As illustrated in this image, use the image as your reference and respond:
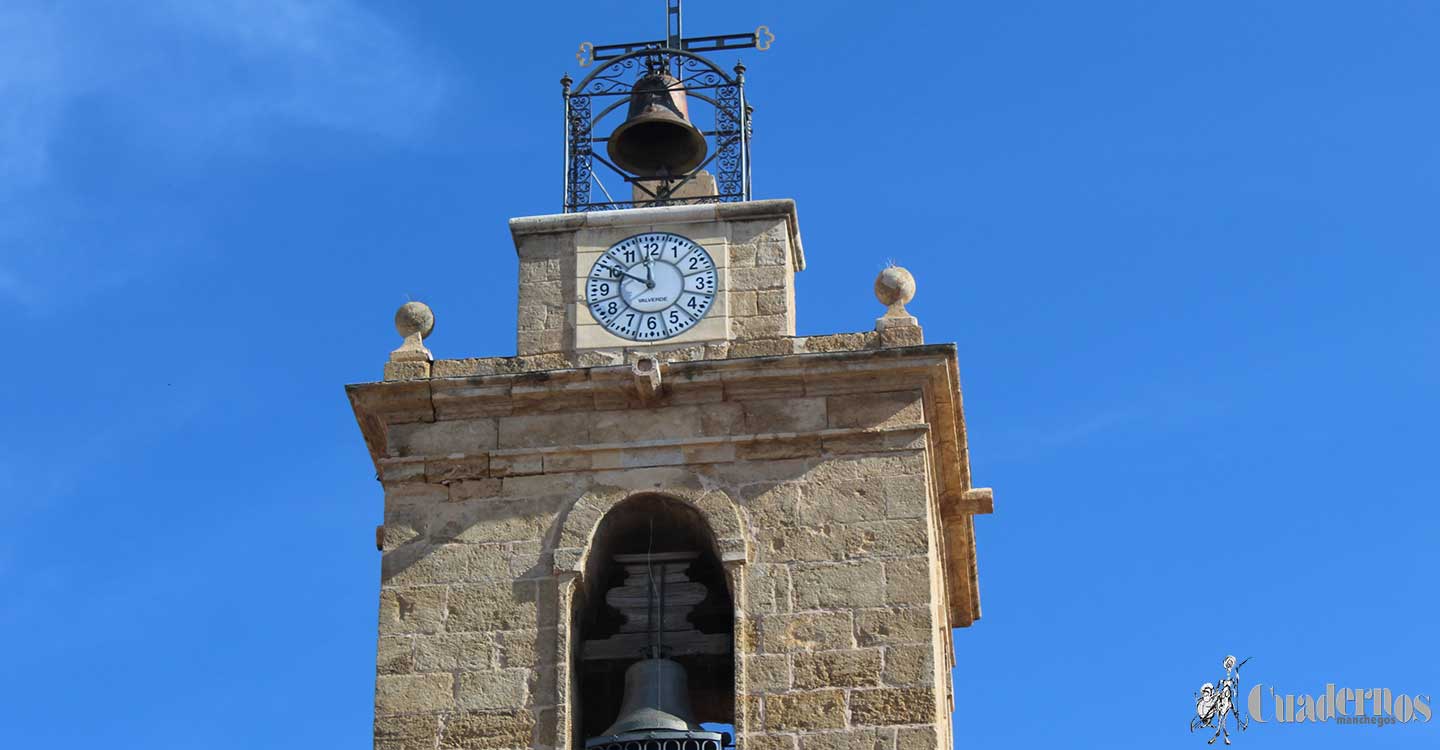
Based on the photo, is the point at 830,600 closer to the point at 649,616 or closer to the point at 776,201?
the point at 649,616

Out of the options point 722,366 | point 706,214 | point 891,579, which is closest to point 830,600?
point 891,579

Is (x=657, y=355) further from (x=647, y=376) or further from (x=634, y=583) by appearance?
(x=634, y=583)

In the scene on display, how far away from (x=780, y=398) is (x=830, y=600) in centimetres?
151

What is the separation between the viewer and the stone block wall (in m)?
21.0

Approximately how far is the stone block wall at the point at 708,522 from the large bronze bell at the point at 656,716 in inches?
10.6

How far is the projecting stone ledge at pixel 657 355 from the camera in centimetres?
2222

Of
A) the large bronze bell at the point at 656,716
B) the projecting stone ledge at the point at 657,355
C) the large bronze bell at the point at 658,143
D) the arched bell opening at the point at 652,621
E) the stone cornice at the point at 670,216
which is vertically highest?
the large bronze bell at the point at 658,143

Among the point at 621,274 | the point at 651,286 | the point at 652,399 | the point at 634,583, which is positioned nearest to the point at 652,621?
the point at 634,583

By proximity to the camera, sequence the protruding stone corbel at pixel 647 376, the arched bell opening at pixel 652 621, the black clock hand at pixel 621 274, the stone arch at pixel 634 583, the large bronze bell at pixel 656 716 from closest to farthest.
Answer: the large bronze bell at pixel 656 716
the arched bell opening at pixel 652 621
the stone arch at pixel 634 583
the protruding stone corbel at pixel 647 376
the black clock hand at pixel 621 274

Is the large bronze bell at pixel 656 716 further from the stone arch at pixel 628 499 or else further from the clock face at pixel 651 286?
the clock face at pixel 651 286

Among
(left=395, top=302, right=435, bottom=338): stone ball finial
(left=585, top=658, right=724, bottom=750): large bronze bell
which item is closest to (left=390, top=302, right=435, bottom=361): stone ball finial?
(left=395, top=302, right=435, bottom=338): stone ball finial

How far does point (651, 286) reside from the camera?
23.0 m

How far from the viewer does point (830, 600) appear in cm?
2134

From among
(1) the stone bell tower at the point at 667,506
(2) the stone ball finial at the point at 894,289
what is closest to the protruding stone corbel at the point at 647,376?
(1) the stone bell tower at the point at 667,506
